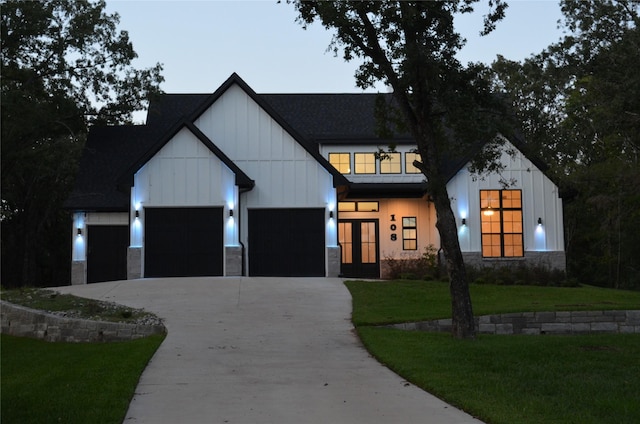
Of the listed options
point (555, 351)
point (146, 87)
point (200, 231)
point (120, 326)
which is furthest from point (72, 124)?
point (555, 351)

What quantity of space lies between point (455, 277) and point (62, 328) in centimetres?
814

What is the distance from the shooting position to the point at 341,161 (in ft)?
89.1

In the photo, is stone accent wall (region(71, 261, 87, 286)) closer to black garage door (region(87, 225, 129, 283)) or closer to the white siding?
black garage door (region(87, 225, 129, 283))

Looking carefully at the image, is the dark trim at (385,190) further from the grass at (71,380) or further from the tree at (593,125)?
the grass at (71,380)

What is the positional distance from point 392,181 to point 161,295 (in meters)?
10.9

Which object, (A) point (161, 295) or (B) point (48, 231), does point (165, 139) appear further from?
(B) point (48, 231)

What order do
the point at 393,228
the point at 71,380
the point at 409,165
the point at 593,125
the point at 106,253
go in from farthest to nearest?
the point at 409,165
the point at 393,228
the point at 106,253
the point at 593,125
the point at 71,380

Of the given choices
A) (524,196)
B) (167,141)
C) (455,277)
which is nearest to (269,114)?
(167,141)

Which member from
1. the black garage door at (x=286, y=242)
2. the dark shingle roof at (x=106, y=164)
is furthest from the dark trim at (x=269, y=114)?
the dark shingle roof at (x=106, y=164)

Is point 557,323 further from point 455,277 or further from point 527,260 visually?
point 527,260

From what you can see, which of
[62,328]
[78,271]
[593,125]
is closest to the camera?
[62,328]

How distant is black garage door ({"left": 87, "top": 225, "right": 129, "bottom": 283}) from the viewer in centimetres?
2559

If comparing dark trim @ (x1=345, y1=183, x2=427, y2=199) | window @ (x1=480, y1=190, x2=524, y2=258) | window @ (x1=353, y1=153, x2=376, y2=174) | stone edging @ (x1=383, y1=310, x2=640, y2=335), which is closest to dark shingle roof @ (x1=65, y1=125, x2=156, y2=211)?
dark trim @ (x1=345, y1=183, x2=427, y2=199)

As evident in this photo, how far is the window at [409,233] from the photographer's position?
26.9m
